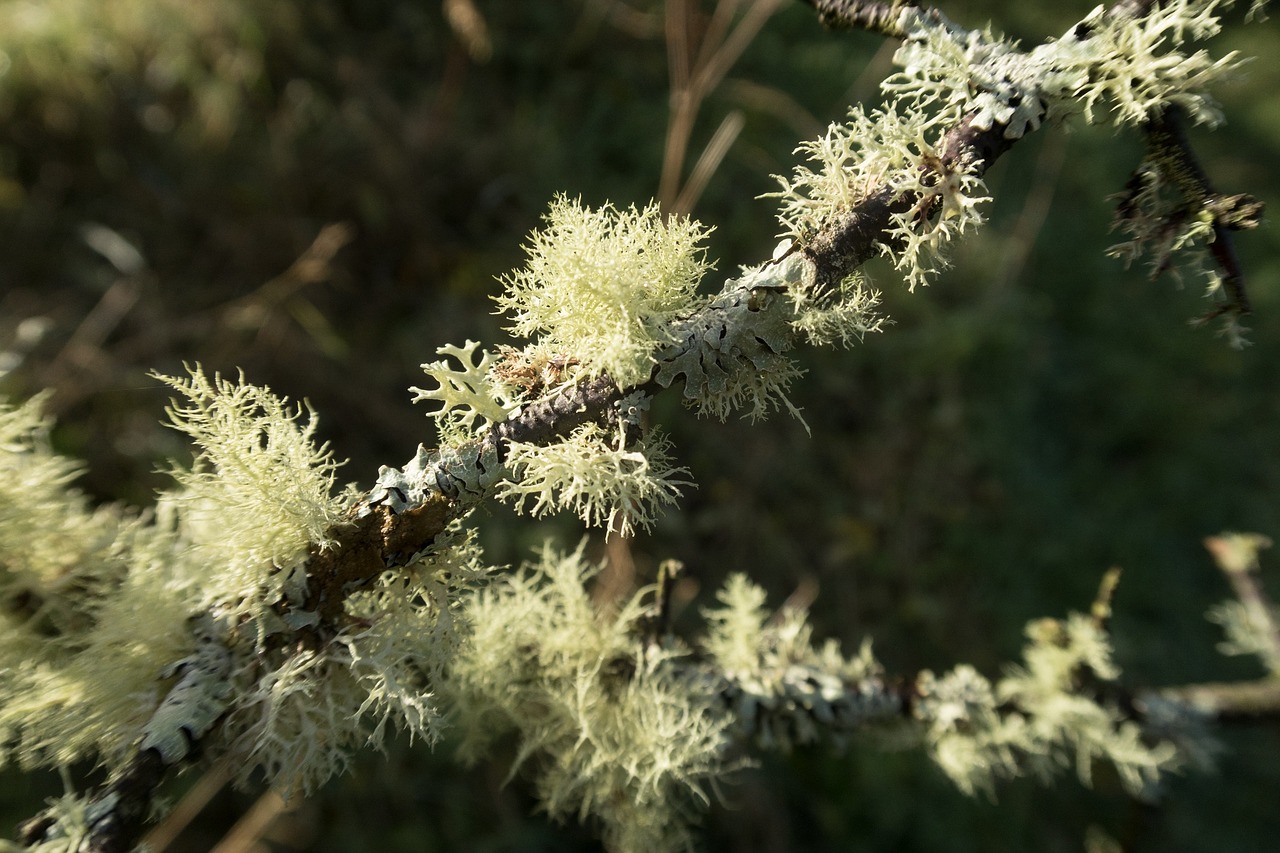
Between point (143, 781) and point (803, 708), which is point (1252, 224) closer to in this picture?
point (803, 708)

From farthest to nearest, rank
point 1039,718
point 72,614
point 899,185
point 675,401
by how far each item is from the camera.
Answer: point 675,401
point 1039,718
point 72,614
point 899,185

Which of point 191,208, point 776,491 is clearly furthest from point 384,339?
point 776,491

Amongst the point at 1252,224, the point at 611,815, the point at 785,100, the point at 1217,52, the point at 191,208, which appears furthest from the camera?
the point at 1217,52

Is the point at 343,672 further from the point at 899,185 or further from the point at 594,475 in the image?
the point at 899,185

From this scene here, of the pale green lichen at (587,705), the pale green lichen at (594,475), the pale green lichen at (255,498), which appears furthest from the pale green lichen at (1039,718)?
the pale green lichen at (255,498)

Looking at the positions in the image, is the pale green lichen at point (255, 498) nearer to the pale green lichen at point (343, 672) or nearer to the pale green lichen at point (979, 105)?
the pale green lichen at point (343, 672)

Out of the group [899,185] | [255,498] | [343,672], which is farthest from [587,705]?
[899,185]
